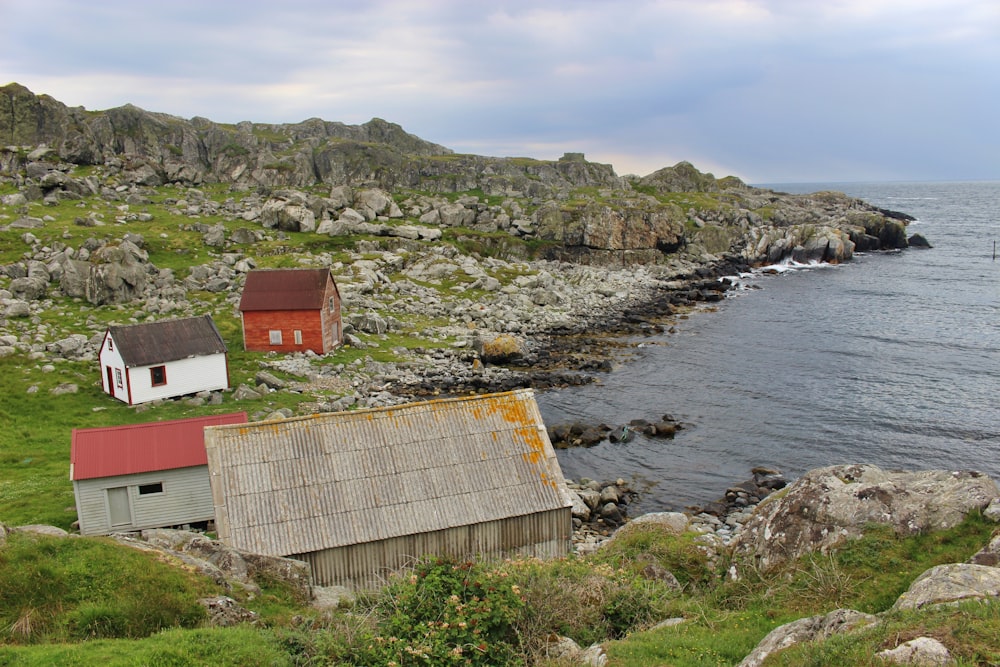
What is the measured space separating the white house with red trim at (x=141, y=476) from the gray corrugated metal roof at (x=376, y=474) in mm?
4997

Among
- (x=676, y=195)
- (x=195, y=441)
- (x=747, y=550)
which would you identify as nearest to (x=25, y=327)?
(x=195, y=441)

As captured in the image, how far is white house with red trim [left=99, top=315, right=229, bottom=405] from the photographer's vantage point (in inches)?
1483

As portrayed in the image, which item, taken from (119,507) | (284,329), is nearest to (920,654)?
(119,507)

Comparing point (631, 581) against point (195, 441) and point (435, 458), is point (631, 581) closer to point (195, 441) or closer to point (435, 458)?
point (435, 458)

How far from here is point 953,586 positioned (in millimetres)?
11312

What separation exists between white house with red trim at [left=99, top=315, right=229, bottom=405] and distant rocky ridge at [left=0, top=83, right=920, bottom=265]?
4766 centimetres

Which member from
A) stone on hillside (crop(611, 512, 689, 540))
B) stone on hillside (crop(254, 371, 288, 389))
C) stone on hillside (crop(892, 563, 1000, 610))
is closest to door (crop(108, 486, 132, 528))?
stone on hillside (crop(254, 371, 288, 389))

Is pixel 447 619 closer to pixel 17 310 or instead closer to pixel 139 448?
pixel 139 448

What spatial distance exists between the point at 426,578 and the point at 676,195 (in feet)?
402

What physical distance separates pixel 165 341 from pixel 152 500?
16473 millimetres

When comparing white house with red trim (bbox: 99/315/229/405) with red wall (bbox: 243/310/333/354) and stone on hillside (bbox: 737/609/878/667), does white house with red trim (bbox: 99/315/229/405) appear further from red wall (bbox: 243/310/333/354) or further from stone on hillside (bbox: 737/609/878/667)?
stone on hillside (bbox: 737/609/878/667)

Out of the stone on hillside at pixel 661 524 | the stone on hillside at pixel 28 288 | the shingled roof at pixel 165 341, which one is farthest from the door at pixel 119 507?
the stone on hillside at pixel 28 288

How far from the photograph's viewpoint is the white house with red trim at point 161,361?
1483 inches

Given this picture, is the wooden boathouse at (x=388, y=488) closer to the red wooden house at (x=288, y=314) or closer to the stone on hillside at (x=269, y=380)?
the stone on hillside at (x=269, y=380)
